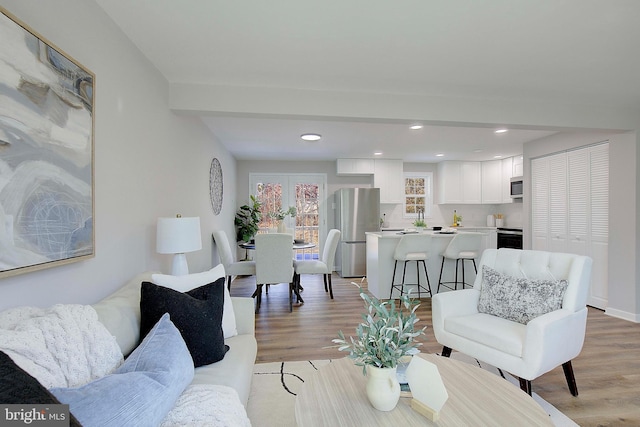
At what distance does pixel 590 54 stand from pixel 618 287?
2.96 metres

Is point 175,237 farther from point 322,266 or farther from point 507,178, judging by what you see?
point 507,178

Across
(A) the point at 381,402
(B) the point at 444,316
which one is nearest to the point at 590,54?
(B) the point at 444,316

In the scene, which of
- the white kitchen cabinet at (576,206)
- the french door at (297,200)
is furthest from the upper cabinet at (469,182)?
the french door at (297,200)

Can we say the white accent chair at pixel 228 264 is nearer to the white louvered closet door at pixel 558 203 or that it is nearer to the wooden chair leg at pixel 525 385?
the wooden chair leg at pixel 525 385

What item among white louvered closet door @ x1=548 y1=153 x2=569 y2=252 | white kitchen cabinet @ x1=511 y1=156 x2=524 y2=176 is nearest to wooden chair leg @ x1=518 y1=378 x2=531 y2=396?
white louvered closet door @ x1=548 y1=153 x2=569 y2=252

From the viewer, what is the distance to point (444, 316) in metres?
2.32

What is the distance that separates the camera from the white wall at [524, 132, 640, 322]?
3.57m

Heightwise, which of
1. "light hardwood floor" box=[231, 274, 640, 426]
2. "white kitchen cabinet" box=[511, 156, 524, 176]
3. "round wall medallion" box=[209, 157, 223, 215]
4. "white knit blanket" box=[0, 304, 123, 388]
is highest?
"white kitchen cabinet" box=[511, 156, 524, 176]

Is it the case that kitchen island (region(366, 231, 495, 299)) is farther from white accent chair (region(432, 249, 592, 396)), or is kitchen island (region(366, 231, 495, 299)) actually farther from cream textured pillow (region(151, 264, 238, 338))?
cream textured pillow (region(151, 264, 238, 338))

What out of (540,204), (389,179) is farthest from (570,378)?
(389,179)

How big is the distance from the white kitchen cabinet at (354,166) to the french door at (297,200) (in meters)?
0.52

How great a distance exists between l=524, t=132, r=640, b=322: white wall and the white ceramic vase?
4065 millimetres

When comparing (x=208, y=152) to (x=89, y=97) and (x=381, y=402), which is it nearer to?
(x=89, y=97)

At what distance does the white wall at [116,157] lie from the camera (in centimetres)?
138
